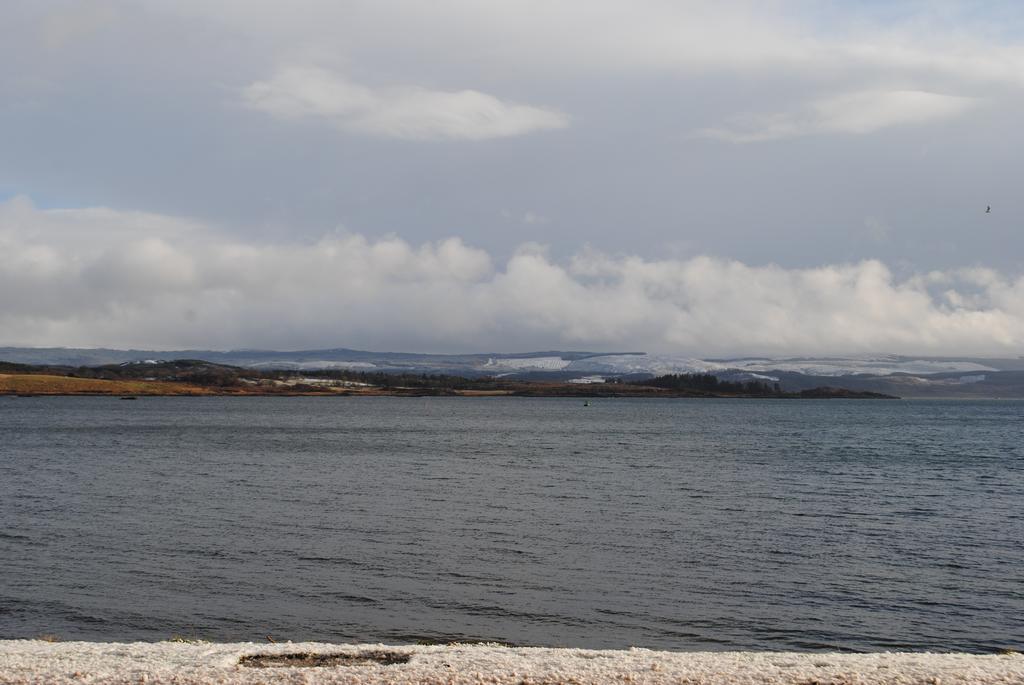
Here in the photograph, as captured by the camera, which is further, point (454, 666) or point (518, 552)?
point (518, 552)

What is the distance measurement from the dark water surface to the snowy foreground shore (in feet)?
20.4

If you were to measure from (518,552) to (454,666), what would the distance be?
824 inches

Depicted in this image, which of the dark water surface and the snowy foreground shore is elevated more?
the snowy foreground shore

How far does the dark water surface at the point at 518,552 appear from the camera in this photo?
27.0 meters

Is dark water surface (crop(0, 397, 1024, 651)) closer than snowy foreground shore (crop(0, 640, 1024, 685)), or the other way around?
snowy foreground shore (crop(0, 640, 1024, 685))

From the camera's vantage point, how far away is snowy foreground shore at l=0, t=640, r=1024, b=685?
54.5ft

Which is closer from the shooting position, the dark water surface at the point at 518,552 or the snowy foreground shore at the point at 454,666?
the snowy foreground shore at the point at 454,666

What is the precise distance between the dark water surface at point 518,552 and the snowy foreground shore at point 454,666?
6.23 metres

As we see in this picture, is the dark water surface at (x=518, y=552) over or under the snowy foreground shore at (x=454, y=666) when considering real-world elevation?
under

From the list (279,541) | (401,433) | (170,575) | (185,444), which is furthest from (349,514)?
(401,433)

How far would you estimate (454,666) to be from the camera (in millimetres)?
17469

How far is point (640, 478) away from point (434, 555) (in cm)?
3448

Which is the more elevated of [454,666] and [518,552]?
[454,666]

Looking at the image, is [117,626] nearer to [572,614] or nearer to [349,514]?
[572,614]
